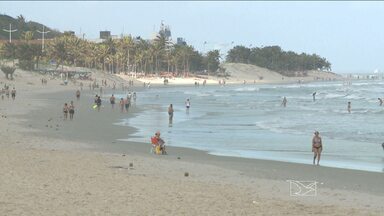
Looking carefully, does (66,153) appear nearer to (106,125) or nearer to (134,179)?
(134,179)

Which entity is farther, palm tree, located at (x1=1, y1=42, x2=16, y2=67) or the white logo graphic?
palm tree, located at (x1=1, y1=42, x2=16, y2=67)

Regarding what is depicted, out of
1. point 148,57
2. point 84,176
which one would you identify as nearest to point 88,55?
point 148,57

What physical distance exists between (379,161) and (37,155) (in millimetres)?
10643

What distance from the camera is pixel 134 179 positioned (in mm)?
13570

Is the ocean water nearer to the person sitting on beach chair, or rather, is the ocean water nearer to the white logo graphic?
the person sitting on beach chair

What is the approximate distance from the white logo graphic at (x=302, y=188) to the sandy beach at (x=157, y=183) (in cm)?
14

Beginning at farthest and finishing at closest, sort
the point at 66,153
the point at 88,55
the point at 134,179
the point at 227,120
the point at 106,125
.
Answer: the point at 88,55
the point at 227,120
the point at 106,125
the point at 66,153
the point at 134,179

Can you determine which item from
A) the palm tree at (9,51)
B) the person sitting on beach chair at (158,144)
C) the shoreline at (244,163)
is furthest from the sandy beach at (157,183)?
the palm tree at (9,51)

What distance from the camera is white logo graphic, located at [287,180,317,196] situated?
12594 mm

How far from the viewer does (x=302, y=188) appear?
13312 mm

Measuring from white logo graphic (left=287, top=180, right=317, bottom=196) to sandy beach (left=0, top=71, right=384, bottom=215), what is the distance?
0.46ft

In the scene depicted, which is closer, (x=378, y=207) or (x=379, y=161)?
(x=378, y=207)

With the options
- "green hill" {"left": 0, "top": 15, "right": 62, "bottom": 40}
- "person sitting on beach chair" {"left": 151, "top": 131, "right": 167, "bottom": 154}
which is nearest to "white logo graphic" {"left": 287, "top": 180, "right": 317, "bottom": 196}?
"person sitting on beach chair" {"left": 151, "top": 131, "right": 167, "bottom": 154}

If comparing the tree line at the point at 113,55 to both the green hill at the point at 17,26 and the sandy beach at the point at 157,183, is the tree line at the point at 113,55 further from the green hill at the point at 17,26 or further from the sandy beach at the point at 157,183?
the sandy beach at the point at 157,183
